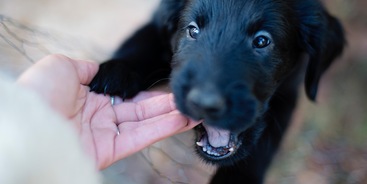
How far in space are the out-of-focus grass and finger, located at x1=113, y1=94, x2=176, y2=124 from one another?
2.70 ft

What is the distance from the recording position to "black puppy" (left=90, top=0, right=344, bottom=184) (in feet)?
5.05

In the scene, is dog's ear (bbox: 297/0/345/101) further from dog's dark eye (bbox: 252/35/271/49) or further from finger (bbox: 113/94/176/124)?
finger (bbox: 113/94/176/124)

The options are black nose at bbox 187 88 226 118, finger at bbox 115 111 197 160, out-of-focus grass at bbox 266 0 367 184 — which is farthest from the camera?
out-of-focus grass at bbox 266 0 367 184

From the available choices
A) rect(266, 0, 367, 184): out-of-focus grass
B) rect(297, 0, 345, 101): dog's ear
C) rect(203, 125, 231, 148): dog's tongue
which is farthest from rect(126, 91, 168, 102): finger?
rect(266, 0, 367, 184): out-of-focus grass

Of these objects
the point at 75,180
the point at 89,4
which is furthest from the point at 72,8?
the point at 75,180

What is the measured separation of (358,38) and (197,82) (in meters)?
1.81

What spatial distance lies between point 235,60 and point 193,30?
25cm

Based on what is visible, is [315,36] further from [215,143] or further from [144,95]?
[144,95]

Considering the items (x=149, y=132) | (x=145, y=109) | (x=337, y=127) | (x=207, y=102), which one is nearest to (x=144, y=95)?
(x=145, y=109)

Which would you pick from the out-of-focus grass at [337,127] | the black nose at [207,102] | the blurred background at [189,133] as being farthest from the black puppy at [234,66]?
the out-of-focus grass at [337,127]

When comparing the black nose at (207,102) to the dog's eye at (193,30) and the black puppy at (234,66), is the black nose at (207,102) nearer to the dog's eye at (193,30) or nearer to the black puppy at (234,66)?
the black puppy at (234,66)

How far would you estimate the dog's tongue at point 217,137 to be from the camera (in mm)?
1800

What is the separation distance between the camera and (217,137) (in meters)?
1.83

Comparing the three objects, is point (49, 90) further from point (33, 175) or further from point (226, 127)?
point (33, 175)
